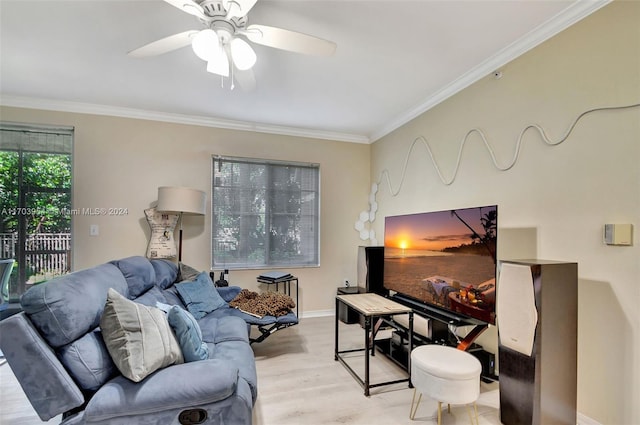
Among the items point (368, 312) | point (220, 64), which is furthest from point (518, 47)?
point (368, 312)

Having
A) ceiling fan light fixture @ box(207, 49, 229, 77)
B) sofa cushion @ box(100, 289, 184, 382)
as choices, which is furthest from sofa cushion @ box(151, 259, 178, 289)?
ceiling fan light fixture @ box(207, 49, 229, 77)

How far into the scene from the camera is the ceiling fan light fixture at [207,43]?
1.64 m

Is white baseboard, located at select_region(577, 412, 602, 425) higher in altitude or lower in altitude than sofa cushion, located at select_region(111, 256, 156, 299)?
lower

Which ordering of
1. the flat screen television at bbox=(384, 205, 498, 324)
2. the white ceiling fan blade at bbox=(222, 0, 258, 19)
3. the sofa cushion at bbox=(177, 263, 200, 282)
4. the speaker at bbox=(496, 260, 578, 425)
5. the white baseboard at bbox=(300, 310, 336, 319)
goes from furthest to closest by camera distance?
1. the white baseboard at bbox=(300, 310, 336, 319)
2. the sofa cushion at bbox=(177, 263, 200, 282)
3. the flat screen television at bbox=(384, 205, 498, 324)
4. the speaker at bbox=(496, 260, 578, 425)
5. the white ceiling fan blade at bbox=(222, 0, 258, 19)

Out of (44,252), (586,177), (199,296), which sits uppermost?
(586,177)

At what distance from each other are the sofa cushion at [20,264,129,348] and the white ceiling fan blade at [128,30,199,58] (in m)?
1.37

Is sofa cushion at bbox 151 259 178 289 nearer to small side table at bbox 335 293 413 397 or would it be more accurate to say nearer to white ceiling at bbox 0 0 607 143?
small side table at bbox 335 293 413 397

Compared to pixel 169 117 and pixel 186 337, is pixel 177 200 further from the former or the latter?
pixel 186 337

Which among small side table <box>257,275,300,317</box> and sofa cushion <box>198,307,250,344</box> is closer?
sofa cushion <box>198,307,250,344</box>

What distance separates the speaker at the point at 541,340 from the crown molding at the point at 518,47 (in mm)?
1527

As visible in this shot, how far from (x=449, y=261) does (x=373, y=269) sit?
4.39ft

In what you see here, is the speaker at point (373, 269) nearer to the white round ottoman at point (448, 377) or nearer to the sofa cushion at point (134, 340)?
the white round ottoman at point (448, 377)

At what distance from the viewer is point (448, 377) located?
166 centimetres

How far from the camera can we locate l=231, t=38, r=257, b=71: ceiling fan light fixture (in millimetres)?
1733
